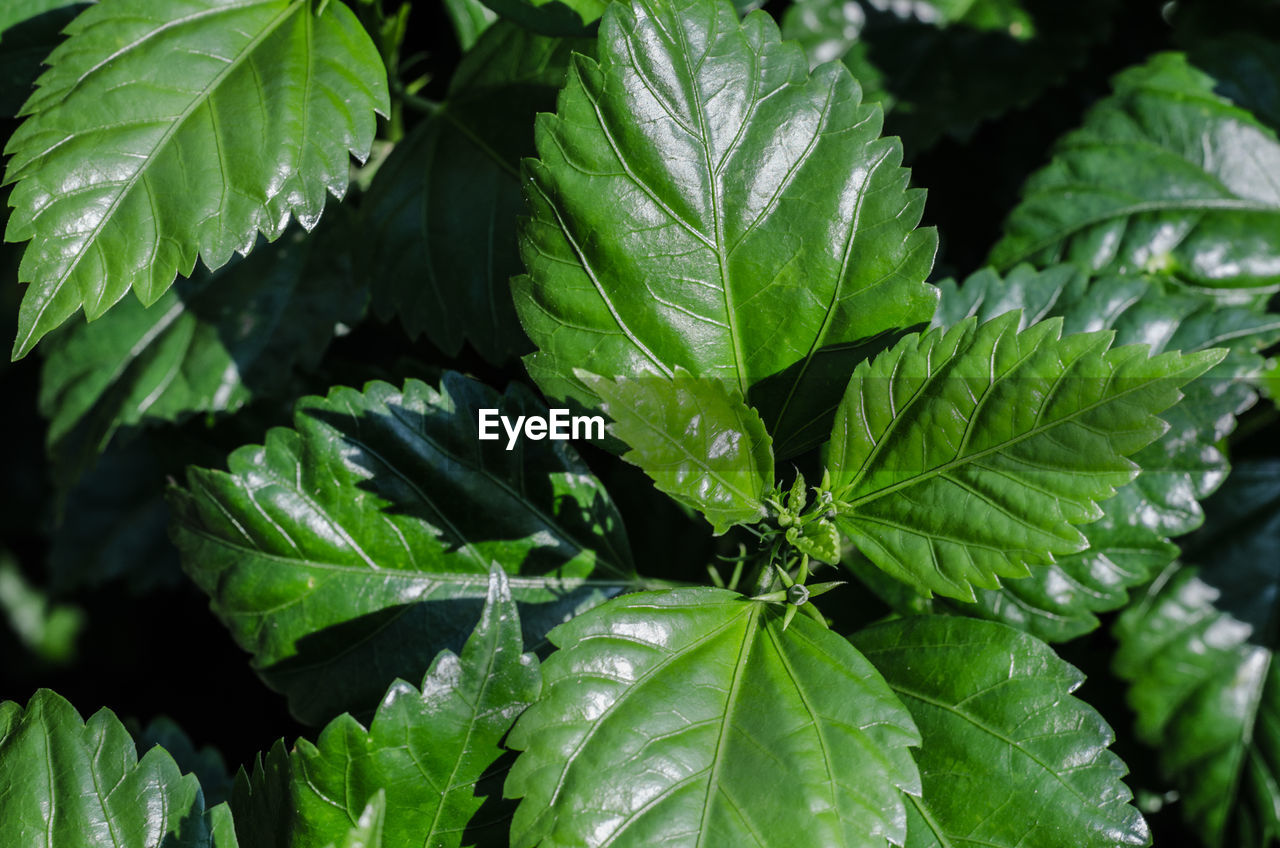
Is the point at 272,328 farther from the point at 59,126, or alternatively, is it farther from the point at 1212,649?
the point at 1212,649

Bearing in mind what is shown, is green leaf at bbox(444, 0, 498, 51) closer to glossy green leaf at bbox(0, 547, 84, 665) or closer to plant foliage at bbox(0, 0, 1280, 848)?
plant foliage at bbox(0, 0, 1280, 848)

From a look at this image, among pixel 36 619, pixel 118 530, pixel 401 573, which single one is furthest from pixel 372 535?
pixel 36 619

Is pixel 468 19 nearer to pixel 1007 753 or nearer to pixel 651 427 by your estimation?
pixel 651 427

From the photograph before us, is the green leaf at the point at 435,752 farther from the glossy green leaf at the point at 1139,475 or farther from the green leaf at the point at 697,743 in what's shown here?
the glossy green leaf at the point at 1139,475

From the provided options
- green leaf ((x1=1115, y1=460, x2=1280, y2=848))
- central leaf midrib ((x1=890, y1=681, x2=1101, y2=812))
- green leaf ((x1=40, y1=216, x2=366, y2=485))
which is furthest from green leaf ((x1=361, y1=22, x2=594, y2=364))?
green leaf ((x1=1115, y1=460, x2=1280, y2=848))

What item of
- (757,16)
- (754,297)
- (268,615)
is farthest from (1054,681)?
(268,615)

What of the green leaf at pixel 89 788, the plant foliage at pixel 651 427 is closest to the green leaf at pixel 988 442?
the plant foliage at pixel 651 427
